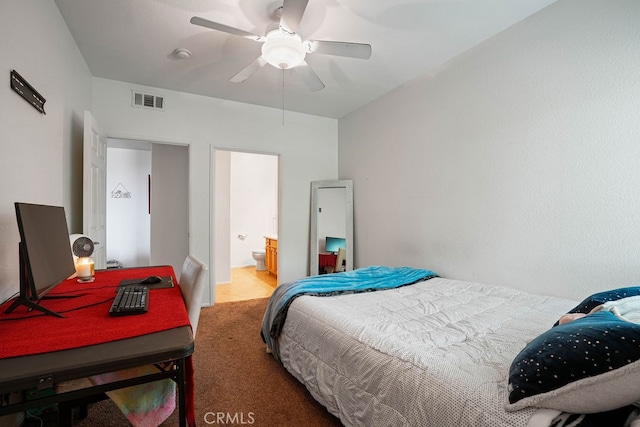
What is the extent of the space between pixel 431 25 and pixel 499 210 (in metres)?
1.60

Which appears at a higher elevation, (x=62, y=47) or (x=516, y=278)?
(x=62, y=47)

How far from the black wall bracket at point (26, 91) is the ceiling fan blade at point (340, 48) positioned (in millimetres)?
1603

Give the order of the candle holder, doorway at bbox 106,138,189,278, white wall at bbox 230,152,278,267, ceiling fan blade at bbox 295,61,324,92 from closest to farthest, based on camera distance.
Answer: the candle holder, ceiling fan blade at bbox 295,61,324,92, doorway at bbox 106,138,189,278, white wall at bbox 230,152,278,267

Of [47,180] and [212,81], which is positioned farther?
[212,81]

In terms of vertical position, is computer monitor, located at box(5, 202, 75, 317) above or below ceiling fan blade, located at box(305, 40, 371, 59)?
below

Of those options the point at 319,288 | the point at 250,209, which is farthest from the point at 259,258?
the point at 319,288

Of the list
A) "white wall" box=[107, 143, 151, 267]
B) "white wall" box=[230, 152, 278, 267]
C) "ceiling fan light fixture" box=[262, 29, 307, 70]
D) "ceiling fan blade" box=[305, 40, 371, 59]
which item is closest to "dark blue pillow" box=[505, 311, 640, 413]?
"ceiling fan blade" box=[305, 40, 371, 59]

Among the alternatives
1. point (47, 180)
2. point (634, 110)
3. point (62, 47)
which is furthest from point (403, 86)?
point (47, 180)

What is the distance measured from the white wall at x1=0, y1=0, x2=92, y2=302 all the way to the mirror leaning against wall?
2703 millimetres

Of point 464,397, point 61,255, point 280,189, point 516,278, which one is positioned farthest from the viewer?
point 280,189

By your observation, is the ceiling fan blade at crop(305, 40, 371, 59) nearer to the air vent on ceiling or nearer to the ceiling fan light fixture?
the ceiling fan light fixture

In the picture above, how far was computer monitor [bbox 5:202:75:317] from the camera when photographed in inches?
42.6

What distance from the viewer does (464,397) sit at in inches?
41.4

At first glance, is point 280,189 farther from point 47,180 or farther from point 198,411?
point 198,411
